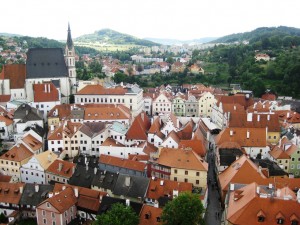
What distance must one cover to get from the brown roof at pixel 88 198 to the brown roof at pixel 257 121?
29827 mm

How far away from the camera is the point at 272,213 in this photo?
106 feet

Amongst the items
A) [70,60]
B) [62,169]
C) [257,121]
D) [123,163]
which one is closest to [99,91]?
[70,60]

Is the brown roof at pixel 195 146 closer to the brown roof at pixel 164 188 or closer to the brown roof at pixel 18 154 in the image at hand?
the brown roof at pixel 164 188

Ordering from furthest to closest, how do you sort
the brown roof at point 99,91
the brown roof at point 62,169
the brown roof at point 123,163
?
1. the brown roof at point 99,91
2. the brown roof at point 62,169
3. the brown roof at point 123,163

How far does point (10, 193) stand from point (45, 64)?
144 ft

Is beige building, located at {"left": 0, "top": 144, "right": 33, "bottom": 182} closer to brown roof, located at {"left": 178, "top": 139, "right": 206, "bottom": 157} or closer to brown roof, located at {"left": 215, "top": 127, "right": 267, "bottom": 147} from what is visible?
brown roof, located at {"left": 178, "top": 139, "right": 206, "bottom": 157}

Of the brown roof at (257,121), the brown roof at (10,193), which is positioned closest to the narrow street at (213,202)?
the brown roof at (257,121)

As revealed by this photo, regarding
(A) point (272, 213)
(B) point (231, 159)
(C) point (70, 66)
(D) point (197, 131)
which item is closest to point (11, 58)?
(C) point (70, 66)

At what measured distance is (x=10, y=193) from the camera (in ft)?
153

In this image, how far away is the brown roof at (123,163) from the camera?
163 feet

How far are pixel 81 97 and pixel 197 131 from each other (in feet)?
110

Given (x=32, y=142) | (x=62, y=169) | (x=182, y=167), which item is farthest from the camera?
(x=32, y=142)

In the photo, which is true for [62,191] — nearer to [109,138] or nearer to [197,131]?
[109,138]

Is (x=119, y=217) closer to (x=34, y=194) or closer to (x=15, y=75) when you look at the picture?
(x=34, y=194)
